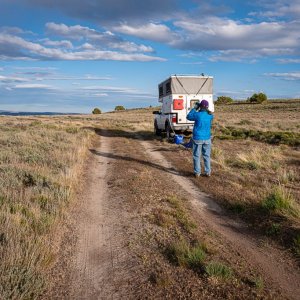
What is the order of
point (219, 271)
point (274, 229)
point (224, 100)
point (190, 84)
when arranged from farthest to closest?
point (224, 100) < point (190, 84) < point (274, 229) < point (219, 271)

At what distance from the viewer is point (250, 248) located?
571 centimetres

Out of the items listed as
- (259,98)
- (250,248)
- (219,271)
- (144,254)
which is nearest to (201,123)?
(250,248)

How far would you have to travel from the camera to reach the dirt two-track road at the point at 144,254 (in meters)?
4.45

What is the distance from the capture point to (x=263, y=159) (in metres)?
13.6

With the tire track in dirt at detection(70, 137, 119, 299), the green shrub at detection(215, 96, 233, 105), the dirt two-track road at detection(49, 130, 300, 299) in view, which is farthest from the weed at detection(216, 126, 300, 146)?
the green shrub at detection(215, 96, 233, 105)

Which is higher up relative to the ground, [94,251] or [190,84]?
[190,84]

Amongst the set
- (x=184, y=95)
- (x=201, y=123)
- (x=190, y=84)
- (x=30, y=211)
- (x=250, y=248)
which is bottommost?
(x=250, y=248)

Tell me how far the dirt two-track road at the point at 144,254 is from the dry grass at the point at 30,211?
0.31 m

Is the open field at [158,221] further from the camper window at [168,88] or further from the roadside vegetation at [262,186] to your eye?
the camper window at [168,88]

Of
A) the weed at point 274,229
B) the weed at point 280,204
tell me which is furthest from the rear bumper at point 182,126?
the weed at point 274,229

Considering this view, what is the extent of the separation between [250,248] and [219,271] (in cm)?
122

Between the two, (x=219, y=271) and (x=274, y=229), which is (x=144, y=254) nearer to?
(x=219, y=271)

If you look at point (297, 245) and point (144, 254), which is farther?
point (297, 245)

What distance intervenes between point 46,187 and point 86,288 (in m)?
4.40
